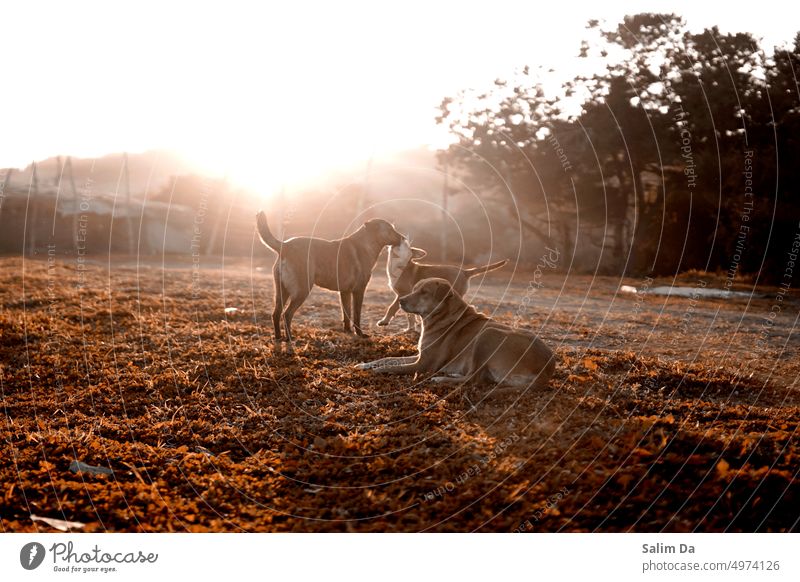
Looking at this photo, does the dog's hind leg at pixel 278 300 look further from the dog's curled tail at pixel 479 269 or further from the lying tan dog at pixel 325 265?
the dog's curled tail at pixel 479 269

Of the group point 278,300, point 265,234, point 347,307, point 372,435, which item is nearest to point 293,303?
point 278,300

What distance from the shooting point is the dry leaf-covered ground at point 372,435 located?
517 centimetres

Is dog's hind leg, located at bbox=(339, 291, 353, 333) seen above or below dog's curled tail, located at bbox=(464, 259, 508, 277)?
below

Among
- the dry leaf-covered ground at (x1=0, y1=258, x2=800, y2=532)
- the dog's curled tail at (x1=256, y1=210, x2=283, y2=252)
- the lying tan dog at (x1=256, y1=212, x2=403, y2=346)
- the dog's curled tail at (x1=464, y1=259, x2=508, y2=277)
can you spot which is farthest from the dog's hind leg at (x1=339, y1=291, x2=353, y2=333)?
the dog's curled tail at (x1=464, y1=259, x2=508, y2=277)

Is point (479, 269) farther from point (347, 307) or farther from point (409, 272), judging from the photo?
point (347, 307)

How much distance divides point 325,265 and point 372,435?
18.3ft

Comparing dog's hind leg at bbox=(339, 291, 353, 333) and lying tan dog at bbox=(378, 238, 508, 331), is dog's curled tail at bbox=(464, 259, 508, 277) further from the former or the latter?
dog's hind leg at bbox=(339, 291, 353, 333)

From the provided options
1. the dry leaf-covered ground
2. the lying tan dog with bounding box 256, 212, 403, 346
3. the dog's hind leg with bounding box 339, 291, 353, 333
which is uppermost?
the lying tan dog with bounding box 256, 212, 403, 346

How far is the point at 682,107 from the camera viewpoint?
905 inches

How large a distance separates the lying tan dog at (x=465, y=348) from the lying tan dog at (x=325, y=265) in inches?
102

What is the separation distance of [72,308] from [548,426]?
11.4 metres

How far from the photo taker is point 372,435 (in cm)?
704

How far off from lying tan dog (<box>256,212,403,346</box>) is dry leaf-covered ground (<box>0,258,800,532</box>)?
65 cm

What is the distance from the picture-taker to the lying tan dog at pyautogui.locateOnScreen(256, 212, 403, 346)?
457 inches
